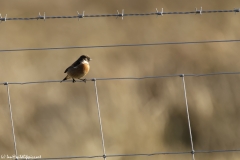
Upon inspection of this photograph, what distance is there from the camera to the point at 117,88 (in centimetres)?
1323

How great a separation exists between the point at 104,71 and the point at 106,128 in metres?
1.16

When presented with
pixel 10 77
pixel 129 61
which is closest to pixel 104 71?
pixel 129 61

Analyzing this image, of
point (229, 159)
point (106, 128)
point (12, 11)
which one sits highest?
point (12, 11)

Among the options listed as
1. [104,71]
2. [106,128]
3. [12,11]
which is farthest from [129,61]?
[12,11]

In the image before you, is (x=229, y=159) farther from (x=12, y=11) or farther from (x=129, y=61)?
(x=12, y=11)

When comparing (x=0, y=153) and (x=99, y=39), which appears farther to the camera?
(x=99, y=39)

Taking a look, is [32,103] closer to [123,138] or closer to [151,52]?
[123,138]

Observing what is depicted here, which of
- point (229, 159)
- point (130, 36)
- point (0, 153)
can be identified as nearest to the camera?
point (0, 153)

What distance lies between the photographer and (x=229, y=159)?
12633mm

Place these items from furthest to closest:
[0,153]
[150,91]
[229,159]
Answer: [150,91] < [229,159] < [0,153]

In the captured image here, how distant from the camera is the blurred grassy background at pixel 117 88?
12.5 metres

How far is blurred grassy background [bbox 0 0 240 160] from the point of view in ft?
41.0

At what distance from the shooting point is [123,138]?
1274 centimetres

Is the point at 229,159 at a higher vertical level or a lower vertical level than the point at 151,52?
lower
